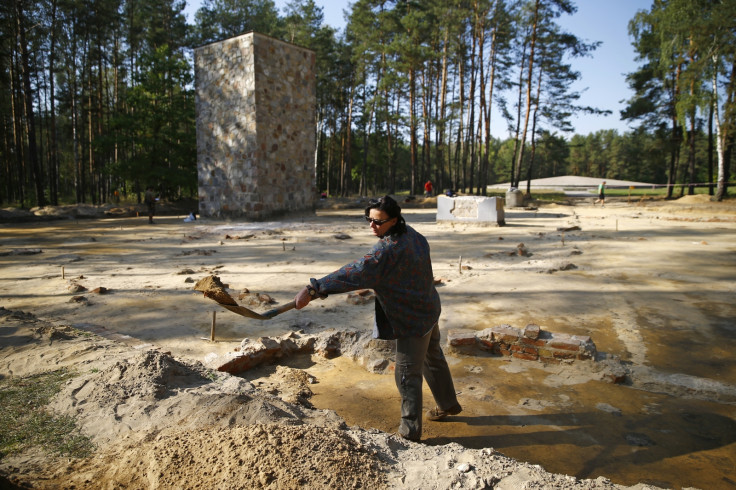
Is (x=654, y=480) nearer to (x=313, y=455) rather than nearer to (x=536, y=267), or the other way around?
(x=313, y=455)

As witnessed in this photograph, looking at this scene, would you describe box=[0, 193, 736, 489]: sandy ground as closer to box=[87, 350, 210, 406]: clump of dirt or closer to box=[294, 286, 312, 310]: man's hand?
box=[87, 350, 210, 406]: clump of dirt

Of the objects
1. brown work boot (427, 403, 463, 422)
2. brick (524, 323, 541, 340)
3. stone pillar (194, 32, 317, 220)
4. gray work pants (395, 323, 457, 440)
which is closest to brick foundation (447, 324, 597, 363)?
brick (524, 323, 541, 340)

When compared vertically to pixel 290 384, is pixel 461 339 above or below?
above

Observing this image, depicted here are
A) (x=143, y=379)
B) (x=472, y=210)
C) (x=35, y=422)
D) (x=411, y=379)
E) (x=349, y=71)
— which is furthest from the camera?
(x=349, y=71)

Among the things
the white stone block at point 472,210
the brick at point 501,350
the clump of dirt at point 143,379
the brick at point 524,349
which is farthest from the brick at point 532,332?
the white stone block at point 472,210

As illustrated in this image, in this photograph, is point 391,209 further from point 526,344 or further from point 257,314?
point 526,344

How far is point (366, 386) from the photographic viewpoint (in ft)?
13.7

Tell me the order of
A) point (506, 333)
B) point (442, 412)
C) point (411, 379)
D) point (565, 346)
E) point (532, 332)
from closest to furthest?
1. point (411, 379)
2. point (442, 412)
3. point (565, 346)
4. point (532, 332)
5. point (506, 333)

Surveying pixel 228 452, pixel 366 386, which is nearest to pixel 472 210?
pixel 366 386

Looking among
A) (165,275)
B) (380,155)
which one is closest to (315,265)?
(165,275)

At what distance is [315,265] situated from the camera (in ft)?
31.5

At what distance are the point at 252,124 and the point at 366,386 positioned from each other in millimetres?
14889

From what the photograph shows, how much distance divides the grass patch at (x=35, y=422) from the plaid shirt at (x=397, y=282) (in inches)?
69.1

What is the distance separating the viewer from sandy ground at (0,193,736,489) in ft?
7.84
